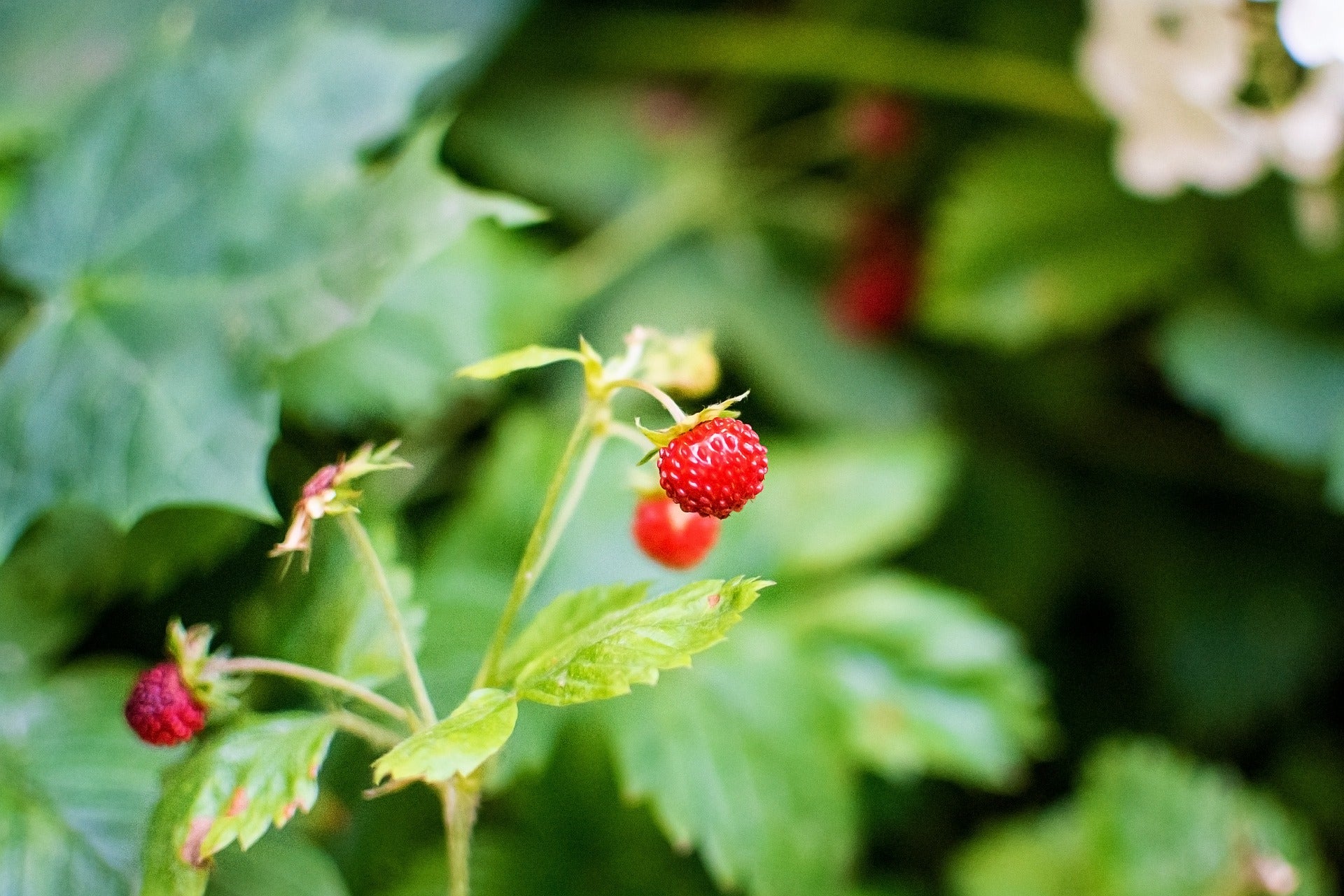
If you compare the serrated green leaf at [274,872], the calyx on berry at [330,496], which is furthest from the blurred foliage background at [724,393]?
the calyx on berry at [330,496]

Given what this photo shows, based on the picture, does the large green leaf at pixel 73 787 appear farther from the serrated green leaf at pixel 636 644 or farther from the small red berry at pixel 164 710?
the serrated green leaf at pixel 636 644

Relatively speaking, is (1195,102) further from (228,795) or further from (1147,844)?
(228,795)

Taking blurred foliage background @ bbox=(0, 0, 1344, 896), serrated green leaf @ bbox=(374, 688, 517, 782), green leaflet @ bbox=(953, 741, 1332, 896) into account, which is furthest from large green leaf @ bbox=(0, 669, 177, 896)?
green leaflet @ bbox=(953, 741, 1332, 896)

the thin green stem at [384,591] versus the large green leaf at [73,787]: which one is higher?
the thin green stem at [384,591]

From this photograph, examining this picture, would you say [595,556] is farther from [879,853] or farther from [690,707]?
[879,853]

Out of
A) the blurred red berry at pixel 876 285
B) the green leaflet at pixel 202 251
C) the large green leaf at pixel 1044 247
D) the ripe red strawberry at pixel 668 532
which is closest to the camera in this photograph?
the ripe red strawberry at pixel 668 532

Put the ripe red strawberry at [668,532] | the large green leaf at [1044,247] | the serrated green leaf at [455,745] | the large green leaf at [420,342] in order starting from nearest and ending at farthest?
1. the serrated green leaf at [455,745]
2. the ripe red strawberry at [668,532]
3. the large green leaf at [420,342]
4. the large green leaf at [1044,247]

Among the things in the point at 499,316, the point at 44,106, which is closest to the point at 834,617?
the point at 499,316
